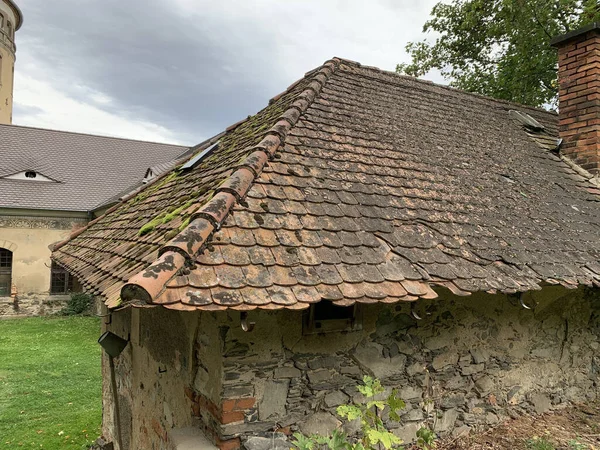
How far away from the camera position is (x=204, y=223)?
286 centimetres

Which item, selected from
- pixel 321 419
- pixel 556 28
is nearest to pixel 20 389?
pixel 321 419

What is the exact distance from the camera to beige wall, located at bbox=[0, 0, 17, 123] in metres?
24.8

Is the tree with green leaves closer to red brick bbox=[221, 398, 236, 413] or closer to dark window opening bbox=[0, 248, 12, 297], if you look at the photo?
red brick bbox=[221, 398, 236, 413]

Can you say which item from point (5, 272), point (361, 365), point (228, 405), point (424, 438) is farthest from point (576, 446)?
point (5, 272)

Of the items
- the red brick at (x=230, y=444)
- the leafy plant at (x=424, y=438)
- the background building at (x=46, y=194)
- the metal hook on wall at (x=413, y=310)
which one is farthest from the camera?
the background building at (x=46, y=194)

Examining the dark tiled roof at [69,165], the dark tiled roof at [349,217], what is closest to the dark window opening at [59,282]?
the dark tiled roof at [69,165]

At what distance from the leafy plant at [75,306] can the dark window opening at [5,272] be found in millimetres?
2128

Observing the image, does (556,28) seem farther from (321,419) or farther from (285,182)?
(321,419)

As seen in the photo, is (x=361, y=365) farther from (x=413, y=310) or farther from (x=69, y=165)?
(x=69, y=165)

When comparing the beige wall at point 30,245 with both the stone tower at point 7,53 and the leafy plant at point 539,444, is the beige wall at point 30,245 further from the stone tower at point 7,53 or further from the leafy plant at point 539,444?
the leafy plant at point 539,444

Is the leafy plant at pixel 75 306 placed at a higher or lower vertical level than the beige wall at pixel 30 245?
lower

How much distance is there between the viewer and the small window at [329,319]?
3281 millimetres

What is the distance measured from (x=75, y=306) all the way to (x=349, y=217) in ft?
56.5

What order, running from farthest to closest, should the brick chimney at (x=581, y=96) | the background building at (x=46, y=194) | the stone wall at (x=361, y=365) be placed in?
the background building at (x=46, y=194) < the brick chimney at (x=581, y=96) < the stone wall at (x=361, y=365)
